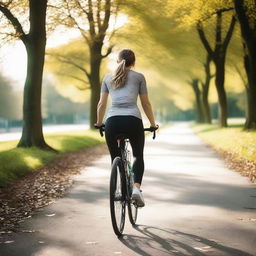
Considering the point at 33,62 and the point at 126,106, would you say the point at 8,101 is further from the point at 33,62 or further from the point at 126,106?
the point at 126,106

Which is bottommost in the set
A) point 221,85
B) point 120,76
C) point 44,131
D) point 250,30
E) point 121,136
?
point 44,131

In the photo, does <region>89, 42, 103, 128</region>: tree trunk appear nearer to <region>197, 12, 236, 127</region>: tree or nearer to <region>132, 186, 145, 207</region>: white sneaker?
<region>197, 12, 236, 127</region>: tree

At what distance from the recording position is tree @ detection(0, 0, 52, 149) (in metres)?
16.2

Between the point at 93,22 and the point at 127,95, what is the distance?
16.9 meters

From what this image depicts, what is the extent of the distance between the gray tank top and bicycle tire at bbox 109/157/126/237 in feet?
1.80

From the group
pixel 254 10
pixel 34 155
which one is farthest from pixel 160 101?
pixel 34 155

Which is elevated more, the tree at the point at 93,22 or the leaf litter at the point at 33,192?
the tree at the point at 93,22

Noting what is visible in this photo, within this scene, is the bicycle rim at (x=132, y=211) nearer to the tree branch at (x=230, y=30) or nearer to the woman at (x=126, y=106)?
the woman at (x=126, y=106)

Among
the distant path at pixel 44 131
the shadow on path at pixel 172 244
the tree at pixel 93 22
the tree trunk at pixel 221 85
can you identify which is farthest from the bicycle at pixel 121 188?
the distant path at pixel 44 131

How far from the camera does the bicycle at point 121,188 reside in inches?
207

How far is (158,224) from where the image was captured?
19.8 ft

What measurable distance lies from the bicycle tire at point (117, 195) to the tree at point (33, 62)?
35.8ft

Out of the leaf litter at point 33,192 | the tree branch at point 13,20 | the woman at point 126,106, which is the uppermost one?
the tree branch at point 13,20

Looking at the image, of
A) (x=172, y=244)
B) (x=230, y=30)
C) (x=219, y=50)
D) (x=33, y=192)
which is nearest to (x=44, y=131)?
(x=219, y=50)
